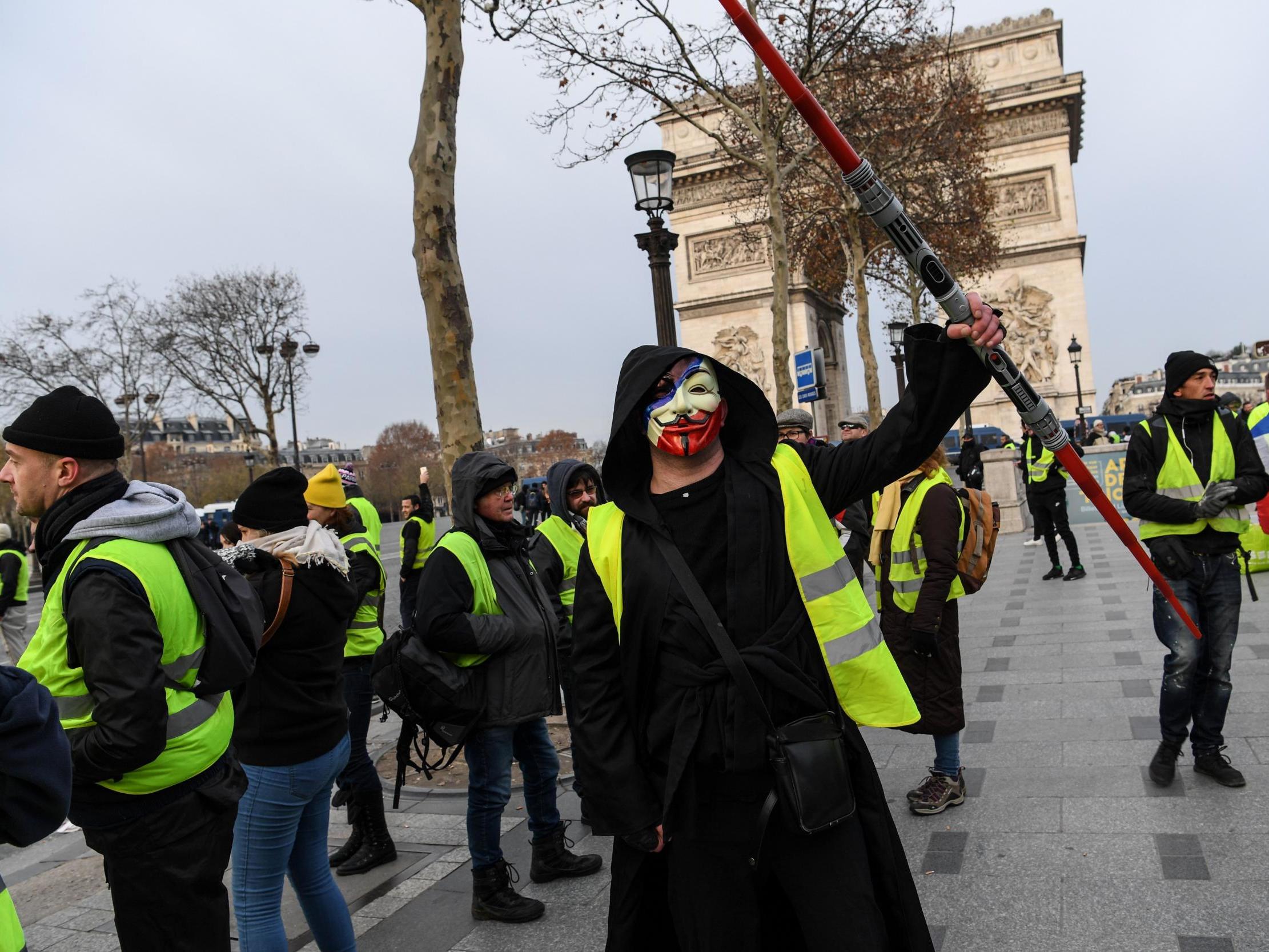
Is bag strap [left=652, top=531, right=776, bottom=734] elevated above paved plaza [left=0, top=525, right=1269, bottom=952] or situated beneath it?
elevated above

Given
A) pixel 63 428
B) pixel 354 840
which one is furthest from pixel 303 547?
pixel 354 840

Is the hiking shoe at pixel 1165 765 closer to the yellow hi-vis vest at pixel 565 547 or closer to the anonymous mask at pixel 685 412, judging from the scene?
the yellow hi-vis vest at pixel 565 547

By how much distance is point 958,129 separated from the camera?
25.1 metres

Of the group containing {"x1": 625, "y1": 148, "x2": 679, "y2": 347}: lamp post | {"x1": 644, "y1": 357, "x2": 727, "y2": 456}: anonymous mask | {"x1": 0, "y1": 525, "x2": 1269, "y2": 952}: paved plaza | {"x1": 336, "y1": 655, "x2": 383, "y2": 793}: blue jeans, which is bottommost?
{"x1": 0, "y1": 525, "x2": 1269, "y2": 952}: paved plaza

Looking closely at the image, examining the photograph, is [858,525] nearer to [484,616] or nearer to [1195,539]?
[1195,539]

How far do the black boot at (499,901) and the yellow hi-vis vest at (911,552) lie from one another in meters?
2.22

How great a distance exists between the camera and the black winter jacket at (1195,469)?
15.0 ft

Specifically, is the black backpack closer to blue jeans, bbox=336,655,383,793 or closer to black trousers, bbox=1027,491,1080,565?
blue jeans, bbox=336,655,383,793

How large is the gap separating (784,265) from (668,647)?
13.2 meters

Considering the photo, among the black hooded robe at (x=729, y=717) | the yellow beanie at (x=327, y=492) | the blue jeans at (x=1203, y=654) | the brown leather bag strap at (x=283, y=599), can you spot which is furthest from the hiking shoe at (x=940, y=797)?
the yellow beanie at (x=327, y=492)

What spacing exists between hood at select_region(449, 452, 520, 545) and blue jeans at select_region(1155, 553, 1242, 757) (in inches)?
120

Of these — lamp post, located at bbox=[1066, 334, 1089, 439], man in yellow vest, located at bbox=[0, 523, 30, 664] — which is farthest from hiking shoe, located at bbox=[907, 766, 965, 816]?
lamp post, located at bbox=[1066, 334, 1089, 439]

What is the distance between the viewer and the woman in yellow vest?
15.6ft

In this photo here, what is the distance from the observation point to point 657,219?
9.55 m
